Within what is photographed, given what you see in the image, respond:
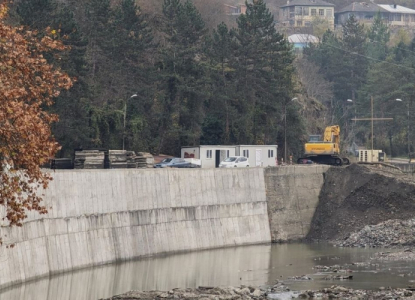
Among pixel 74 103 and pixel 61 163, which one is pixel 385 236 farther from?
pixel 74 103

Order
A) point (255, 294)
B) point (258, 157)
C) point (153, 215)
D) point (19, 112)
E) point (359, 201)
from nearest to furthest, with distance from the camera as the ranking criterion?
point (19, 112) < point (255, 294) < point (153, 215) < point (359, 201) < point (258, 157)

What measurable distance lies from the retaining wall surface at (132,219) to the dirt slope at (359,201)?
5252 millimetres

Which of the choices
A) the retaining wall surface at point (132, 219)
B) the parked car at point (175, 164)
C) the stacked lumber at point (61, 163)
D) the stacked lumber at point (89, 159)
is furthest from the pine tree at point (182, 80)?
the stacked lumber at point (89, 159)

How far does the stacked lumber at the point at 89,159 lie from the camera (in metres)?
69.5

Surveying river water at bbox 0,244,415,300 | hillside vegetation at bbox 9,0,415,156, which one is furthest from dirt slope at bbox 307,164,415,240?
hillside vegetation at bbox 9,0,415,156

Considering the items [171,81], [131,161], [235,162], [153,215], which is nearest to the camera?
[153,215]

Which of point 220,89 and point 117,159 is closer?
point 117,159

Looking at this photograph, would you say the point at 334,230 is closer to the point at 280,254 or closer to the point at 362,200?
the point at 362,200

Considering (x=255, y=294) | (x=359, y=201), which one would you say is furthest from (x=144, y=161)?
(x=255, y=294)

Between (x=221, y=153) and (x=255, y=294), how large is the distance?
45.6m

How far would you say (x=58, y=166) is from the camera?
7144 cm

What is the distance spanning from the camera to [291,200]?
76000mm

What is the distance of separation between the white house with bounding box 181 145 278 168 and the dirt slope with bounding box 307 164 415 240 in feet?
48.0

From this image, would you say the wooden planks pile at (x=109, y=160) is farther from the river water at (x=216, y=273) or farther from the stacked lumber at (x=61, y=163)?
the river water at (x=216, y=273)
